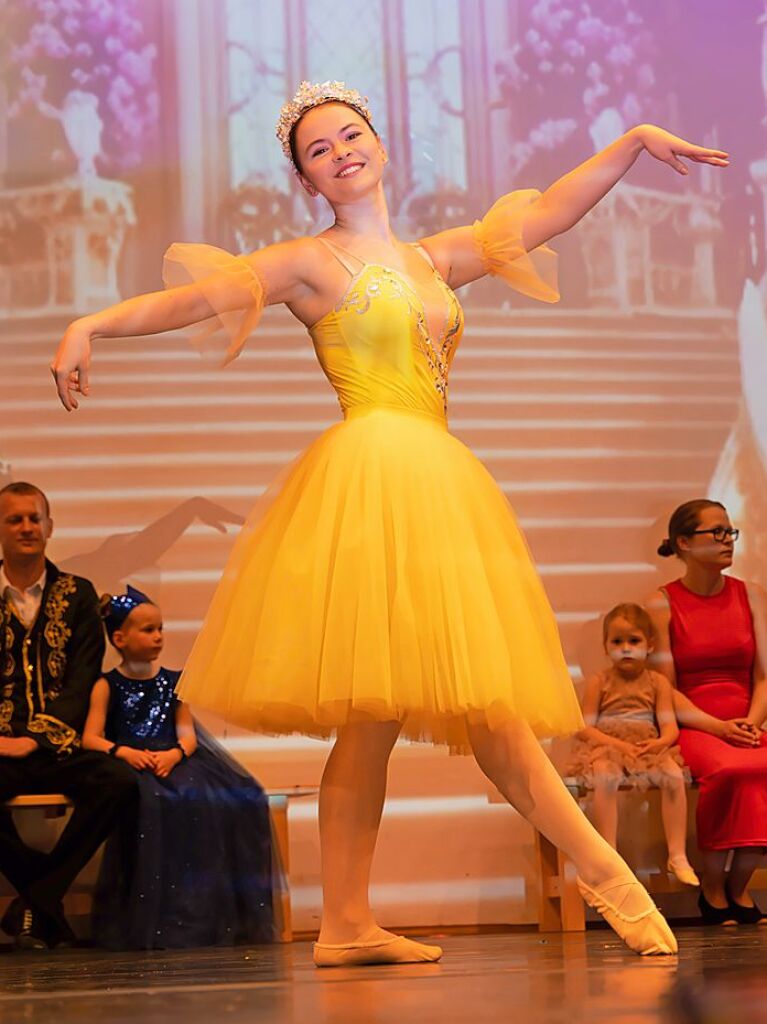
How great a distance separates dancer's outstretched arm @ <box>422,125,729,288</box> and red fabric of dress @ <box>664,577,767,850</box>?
188 centimetres

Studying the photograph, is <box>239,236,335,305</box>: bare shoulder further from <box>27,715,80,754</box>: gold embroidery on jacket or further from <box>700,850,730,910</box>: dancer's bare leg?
<box>700,850,730,910</box>: dancer's bare leg

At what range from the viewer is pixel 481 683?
7.39 ft

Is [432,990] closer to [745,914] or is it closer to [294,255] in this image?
[294,255]

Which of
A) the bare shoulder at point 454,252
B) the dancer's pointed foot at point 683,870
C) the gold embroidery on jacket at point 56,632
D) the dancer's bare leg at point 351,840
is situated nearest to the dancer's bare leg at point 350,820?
the dancer's bare leg at point 351,840

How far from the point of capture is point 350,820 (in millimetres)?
2371

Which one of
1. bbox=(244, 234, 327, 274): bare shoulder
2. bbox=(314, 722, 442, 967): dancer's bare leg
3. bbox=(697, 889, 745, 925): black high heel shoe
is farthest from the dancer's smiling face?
bbox=(697, 889, 745, 925): black high heel shoe

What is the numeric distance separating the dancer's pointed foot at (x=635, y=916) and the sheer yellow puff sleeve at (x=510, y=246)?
3.56 ft

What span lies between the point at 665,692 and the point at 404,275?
2120 mm

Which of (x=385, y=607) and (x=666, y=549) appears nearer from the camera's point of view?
(x=385, y=607)

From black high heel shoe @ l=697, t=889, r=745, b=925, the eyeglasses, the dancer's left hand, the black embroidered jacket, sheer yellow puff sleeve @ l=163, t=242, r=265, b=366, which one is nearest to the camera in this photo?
sheer yellow puff sleeve @ l=163, t=242, r=265, b=366

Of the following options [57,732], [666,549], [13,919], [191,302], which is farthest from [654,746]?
[191,302]

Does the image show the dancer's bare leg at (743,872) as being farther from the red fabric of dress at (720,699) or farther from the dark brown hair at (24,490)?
the dark brown hair at (24,490)

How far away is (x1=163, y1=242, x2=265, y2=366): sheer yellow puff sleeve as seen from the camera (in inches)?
98.7

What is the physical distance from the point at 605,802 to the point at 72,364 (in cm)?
236
